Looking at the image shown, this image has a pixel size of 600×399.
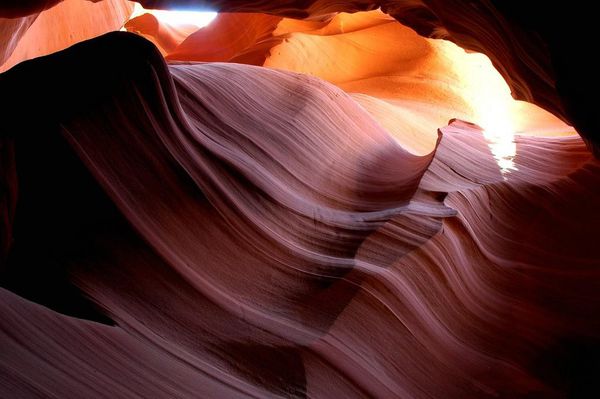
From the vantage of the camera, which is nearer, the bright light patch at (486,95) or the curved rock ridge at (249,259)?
the curved rock ridge at (249,259)

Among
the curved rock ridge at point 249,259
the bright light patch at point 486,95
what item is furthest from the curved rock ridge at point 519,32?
the bright light patch at point 486,95

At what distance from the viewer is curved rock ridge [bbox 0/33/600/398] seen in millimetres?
2137

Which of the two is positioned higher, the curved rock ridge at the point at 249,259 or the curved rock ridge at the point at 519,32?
the curved rock ridge at the point at 519,32

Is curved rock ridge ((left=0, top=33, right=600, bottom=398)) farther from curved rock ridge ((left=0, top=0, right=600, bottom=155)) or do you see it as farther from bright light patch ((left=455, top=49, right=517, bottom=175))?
bright light patch ((left=455, top=49, right=517, bottom=175))

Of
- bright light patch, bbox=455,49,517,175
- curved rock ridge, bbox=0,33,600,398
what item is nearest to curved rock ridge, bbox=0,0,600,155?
curved rock ridge, bbox=0,33,600,398

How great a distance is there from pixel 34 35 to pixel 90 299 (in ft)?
20.6

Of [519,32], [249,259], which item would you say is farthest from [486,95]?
[249,259]

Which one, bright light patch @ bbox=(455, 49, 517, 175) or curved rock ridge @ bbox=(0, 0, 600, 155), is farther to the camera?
bright light patch @ bbox=(455, 49, 517, 175)

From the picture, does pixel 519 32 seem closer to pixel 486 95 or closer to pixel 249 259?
pixel 249 259

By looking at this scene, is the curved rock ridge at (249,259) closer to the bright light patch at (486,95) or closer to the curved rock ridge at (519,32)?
the curved rock ridge at (519,32)

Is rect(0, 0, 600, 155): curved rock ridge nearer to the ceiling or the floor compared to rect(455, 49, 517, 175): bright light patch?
nearer to the ceiling

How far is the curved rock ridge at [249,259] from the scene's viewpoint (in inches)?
84.1

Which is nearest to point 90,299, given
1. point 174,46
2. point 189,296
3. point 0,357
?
point 189,296

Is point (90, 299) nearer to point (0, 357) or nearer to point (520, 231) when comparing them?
point (0, 357)
